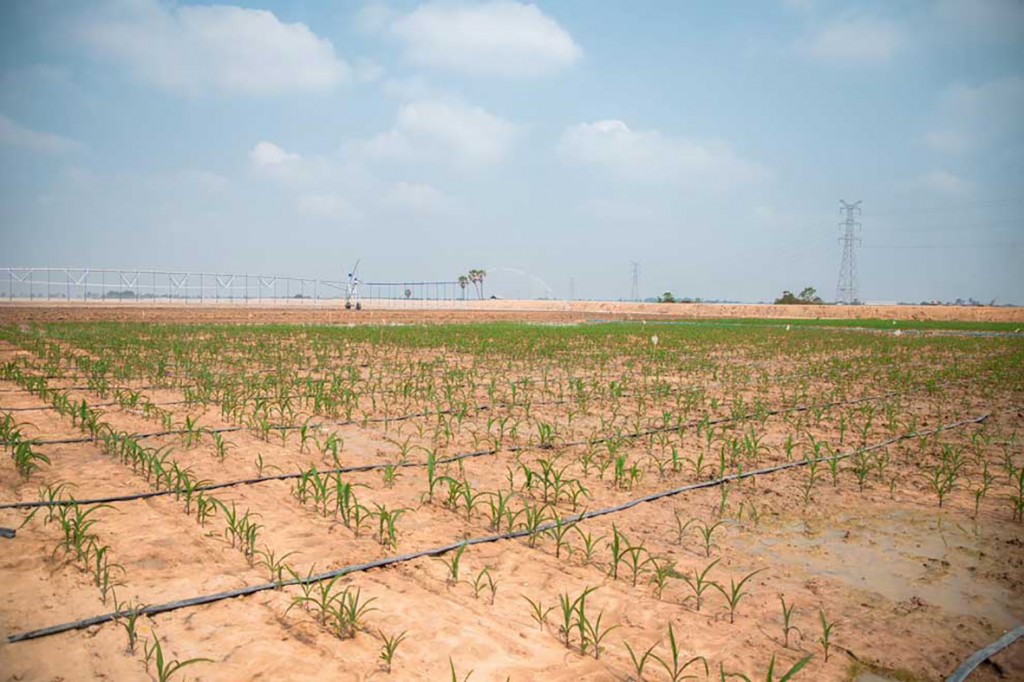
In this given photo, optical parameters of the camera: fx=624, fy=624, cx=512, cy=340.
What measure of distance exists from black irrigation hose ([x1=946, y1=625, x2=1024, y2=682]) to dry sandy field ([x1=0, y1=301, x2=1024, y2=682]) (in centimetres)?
3

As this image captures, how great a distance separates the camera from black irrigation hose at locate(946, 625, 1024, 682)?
8.20ft

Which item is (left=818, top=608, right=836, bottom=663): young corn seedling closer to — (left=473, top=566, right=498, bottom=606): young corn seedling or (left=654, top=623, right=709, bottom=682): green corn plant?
(left=654, top=623, right=709, bottom=682): green corn plant

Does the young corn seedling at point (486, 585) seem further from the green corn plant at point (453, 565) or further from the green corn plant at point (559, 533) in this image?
the green corn plant at point (559, 533)

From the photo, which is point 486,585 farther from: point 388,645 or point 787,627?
point 787,627

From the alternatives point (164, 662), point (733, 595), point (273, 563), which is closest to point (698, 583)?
point (733, 595)

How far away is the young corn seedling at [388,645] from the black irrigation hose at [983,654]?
220cm

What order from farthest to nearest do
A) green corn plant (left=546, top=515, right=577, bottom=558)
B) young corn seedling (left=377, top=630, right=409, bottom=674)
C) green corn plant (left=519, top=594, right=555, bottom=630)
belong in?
green corn plant (left=546, top=515, right=577, bottom=558), green corn plant (left=519, top=594, right=555, bottom=630), young corn seedling (left=377, top=630, right=409, bottom=674)

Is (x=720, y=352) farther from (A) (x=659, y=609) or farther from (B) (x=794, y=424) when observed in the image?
(A) (x=659, y=609)

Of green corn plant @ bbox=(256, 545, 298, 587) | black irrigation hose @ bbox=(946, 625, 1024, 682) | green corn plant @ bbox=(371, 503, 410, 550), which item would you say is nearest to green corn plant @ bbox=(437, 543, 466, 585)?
green corn plant @ bbox=(371, 503, 410, 550)

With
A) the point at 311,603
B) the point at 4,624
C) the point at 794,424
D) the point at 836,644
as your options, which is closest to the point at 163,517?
the point at 4,624

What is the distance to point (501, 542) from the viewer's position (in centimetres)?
379

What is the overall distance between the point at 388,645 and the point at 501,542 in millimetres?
1354

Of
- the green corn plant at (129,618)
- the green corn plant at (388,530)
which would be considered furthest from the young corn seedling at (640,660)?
the green corn plant at (129,618)

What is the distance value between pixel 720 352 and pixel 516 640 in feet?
49.5
